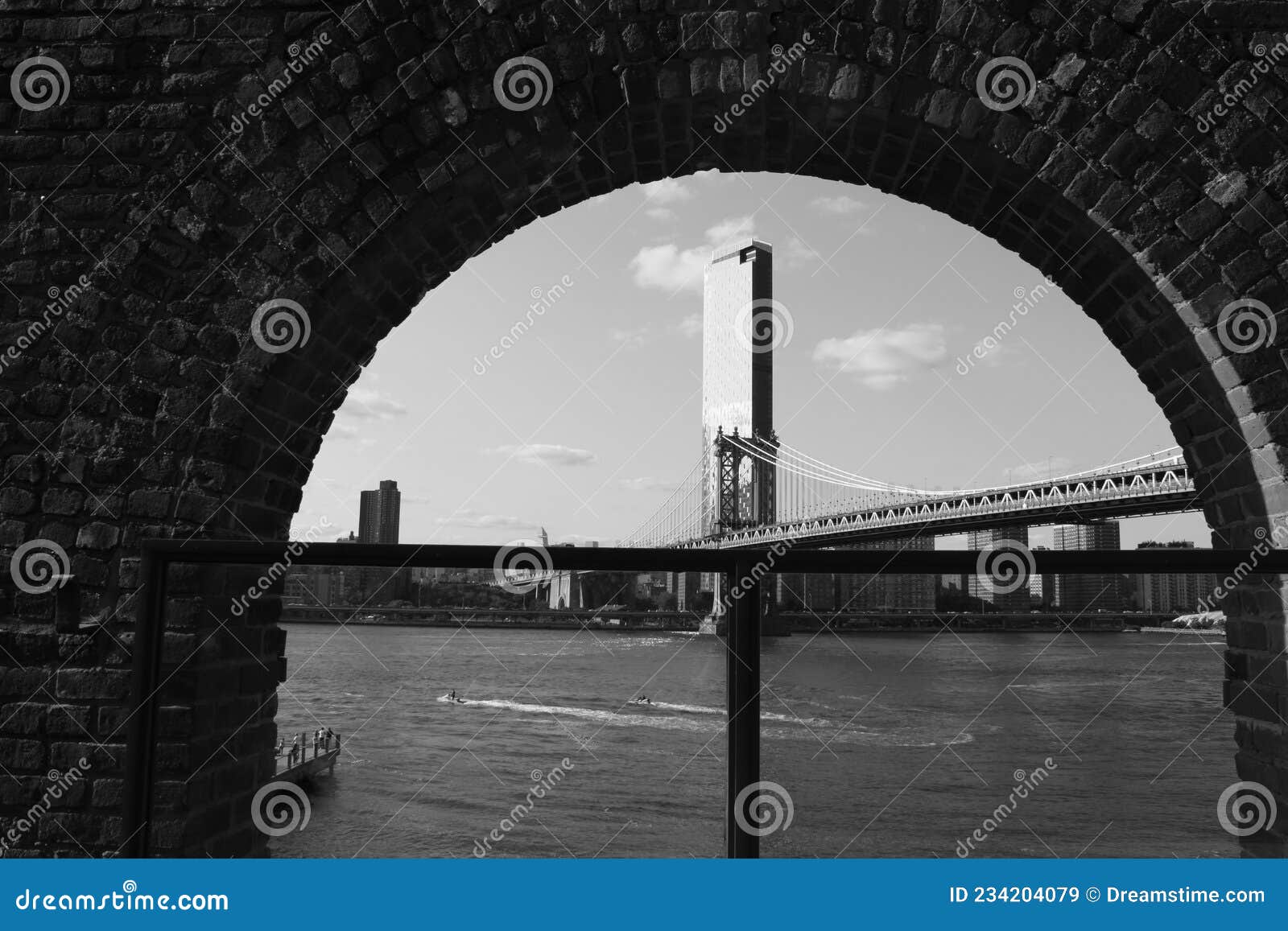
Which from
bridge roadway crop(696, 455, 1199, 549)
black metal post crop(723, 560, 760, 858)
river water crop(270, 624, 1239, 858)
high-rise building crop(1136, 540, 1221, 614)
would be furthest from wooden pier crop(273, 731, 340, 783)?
high-rise building crop(1136, 540, 1221, 614)

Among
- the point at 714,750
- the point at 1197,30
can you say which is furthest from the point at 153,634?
the point at 714,750

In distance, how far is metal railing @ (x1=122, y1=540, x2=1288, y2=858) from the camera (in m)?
1.52

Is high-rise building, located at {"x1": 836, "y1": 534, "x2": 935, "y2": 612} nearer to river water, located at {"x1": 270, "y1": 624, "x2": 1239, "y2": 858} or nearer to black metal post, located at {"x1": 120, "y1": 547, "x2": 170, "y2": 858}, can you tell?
river water, located at {"x1": 270, "y1": 624, "x2": 1239, "y2": 858}

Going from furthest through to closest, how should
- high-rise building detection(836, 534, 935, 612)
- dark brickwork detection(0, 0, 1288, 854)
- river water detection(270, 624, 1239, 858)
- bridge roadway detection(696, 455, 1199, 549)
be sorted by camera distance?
high-rise building detection(836, 534, 935, 612)
bridge roadway detection(696, 455, 1199, 549)
river water detection(270, 624, 1239, 858)
dark brickwork detection(0, 0, 1288, 854)

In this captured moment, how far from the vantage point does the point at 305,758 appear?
70.3ft

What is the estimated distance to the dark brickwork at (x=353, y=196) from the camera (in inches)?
118

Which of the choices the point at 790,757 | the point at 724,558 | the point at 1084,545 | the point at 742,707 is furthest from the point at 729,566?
the point at 1084,545

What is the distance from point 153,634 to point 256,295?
5.80 feet

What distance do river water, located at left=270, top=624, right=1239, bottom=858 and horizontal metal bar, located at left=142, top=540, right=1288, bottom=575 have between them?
0.55 m

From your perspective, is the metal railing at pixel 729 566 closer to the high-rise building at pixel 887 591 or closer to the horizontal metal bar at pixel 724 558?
the horizontal metal bar at pixel 724 558

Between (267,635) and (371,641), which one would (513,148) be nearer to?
(267,635)

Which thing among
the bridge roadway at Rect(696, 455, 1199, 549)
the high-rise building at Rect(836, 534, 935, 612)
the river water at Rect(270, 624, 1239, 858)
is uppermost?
the bridge roadway at Rect(696, 455, 1199, 549)

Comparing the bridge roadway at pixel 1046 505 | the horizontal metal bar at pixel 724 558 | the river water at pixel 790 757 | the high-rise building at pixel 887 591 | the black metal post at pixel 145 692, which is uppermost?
the bridge roadway at pixel 1046 505

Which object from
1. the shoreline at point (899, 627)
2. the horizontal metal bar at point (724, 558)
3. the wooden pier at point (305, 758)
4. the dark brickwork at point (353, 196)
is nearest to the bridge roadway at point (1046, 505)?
the wooden pier at point (305, 758)
